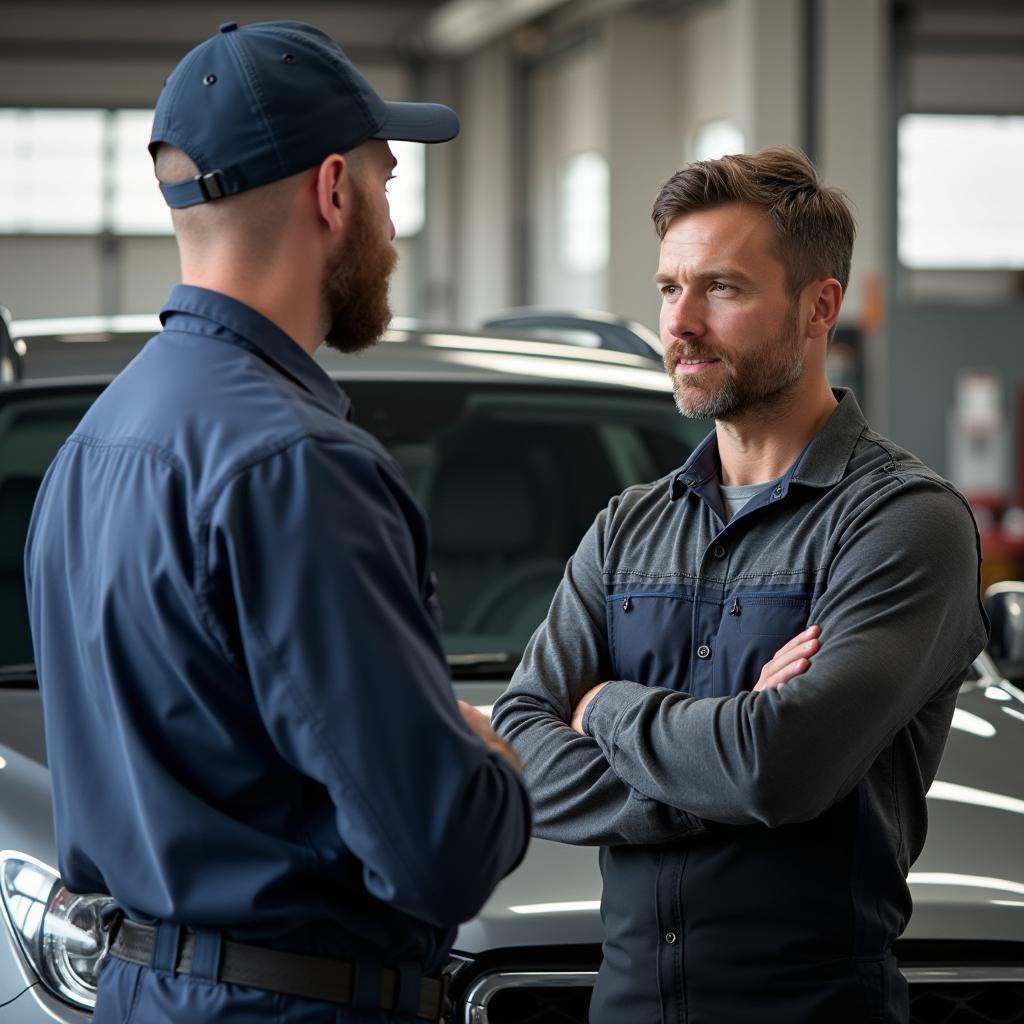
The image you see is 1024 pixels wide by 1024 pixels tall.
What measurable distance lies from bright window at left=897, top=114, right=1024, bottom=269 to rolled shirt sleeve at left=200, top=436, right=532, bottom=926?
10295 millimetres

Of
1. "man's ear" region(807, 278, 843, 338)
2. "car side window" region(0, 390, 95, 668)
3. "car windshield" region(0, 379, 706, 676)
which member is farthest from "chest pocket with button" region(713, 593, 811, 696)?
"car side window" region(0, 390, 95, 668)

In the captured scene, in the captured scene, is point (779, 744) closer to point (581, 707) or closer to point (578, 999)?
point (581, 707)

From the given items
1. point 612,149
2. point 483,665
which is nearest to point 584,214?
point 612,149

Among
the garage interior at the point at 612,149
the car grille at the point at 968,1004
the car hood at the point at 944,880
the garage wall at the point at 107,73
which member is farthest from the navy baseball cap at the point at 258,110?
the garage wall at the point at 107,73

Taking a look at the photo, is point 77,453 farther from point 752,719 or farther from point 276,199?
point 752,719

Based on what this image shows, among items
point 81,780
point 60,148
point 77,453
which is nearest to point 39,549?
point 77,453

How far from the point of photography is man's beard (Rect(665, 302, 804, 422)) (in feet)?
5.87

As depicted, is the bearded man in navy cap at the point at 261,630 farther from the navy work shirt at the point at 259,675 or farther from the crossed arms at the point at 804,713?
the crossed arms at the point at 804,713

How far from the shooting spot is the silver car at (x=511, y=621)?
1.87 m

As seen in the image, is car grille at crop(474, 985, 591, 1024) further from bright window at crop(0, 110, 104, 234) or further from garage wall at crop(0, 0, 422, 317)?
bright window at crop(0, 110, 104, 234)

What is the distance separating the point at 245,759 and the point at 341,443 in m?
0.26

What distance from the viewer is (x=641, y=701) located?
5.64 feet

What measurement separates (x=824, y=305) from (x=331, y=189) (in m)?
0.71

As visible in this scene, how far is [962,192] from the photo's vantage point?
37.0 feet
